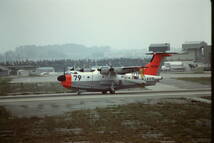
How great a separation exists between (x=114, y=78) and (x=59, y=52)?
21.1ft

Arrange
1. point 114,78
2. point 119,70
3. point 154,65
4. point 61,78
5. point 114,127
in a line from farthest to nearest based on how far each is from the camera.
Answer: point 154,65 → point 114,78 → point 119,70 → point 61,78 → point 114,127

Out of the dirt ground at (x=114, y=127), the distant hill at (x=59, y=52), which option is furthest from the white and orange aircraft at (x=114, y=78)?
the dirt ground at (x=114, y=127)

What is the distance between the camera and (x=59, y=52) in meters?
10.8

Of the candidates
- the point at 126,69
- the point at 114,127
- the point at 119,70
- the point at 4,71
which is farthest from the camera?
the point at 119,70

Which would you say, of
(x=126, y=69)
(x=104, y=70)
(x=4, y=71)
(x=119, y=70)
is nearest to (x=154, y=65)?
(x=126, y=69)

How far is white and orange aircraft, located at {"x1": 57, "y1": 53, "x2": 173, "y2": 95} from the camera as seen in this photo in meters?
15.9

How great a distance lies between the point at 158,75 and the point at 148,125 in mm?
10516

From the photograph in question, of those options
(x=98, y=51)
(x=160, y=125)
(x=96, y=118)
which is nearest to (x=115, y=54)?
(x=98, y=51)

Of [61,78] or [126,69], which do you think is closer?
[61,78]

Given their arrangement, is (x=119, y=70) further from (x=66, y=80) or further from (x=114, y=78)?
(x=66, y=80)

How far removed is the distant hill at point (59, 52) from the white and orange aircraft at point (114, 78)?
146 inches

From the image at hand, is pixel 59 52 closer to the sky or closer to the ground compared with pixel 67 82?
closer to the sky

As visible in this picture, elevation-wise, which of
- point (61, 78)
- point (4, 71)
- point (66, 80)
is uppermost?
point (4, 71)

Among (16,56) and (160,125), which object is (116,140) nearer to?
(160,125)
